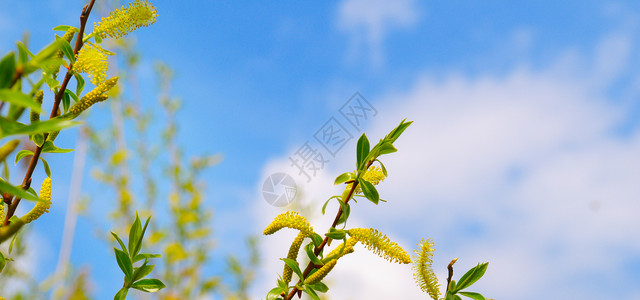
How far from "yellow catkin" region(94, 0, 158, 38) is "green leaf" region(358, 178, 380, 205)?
1.61 feet

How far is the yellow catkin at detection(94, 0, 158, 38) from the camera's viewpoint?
83cm

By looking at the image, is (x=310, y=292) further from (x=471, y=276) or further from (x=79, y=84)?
(x=79, y=84)

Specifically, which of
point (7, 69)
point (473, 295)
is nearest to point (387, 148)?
point (473, 295)

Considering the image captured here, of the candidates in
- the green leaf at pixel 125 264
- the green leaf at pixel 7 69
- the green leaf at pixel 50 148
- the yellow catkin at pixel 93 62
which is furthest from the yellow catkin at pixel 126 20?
the green leaf at pixel 7 69

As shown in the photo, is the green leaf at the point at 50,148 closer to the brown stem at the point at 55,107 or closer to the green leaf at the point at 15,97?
the brown stem at the point at 55,107

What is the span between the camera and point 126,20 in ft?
2.81

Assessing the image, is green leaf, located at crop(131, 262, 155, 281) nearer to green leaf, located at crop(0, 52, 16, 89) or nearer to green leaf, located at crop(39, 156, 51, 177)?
green leaf, located at crop(39, 156, 51, 177)

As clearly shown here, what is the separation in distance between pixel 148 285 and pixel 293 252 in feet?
0.65

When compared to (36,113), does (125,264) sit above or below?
below

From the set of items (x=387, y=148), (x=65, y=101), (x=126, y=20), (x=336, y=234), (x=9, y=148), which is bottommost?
(x=9, y=148)

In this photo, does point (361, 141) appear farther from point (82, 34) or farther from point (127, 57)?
point (127, 57)

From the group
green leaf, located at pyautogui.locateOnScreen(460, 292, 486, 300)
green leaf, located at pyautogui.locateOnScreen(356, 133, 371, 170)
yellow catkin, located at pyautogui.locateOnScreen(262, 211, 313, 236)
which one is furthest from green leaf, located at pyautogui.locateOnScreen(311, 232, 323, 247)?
green leaf, located at pyautogui.locateOnScreen(460, 292, 486, 300)

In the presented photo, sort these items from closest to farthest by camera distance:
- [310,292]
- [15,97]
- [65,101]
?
[15,97] < [310,292] < [65,101]

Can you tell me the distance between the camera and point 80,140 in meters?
2.80
